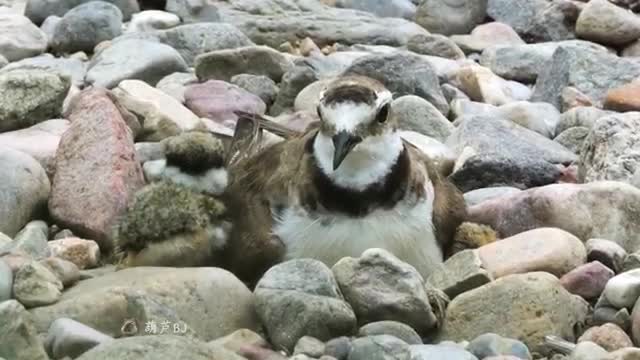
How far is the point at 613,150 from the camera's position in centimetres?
680

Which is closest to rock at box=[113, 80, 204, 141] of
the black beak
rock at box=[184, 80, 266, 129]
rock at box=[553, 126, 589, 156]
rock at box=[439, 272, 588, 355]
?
rock at box=[184, 80, 266, 129]

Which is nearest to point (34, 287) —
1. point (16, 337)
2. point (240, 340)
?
point (16, 337)

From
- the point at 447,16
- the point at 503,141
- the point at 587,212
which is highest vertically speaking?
the point at 587,212

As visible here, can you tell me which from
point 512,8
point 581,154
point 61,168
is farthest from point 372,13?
point 61,168

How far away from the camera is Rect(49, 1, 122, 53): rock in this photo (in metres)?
9.22

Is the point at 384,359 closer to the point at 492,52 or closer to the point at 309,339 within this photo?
the point at 309,339

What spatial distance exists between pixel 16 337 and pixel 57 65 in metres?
4.39

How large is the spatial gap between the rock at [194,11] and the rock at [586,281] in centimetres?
512

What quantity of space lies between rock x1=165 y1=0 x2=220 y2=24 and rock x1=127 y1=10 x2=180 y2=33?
77 mm

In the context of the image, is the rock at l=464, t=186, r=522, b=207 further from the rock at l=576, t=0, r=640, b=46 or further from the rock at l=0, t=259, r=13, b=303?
the rock at l=576, t=0, r=640, b=46

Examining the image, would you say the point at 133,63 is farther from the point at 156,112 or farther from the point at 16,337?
the point at 16,337

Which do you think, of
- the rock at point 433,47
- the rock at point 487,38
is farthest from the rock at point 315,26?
the rock at point 487,38

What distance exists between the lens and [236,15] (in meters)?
10.3

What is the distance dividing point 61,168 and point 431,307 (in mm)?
2068
